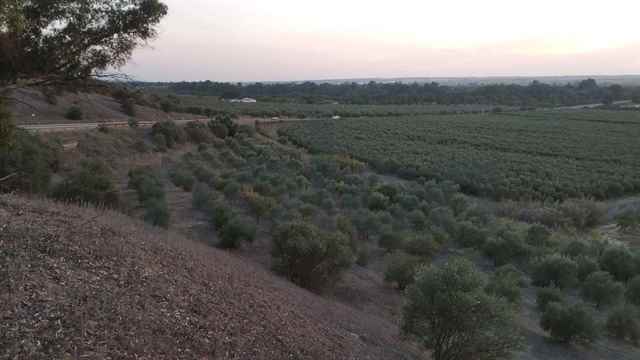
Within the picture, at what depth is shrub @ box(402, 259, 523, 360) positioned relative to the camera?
11523 millimetres

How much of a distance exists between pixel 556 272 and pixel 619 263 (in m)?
2.58

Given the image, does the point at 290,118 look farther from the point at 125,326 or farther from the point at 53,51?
the point at 125,326

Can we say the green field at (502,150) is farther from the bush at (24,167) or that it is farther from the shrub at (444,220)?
the bush at (24,167)

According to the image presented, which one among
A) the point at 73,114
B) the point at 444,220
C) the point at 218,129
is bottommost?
the point at 444,220

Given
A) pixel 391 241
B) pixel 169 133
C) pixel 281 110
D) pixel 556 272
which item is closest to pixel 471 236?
pixel 391 241

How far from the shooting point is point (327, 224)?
23.3m

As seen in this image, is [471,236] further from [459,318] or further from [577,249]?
[459,318]

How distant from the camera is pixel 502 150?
6625 cm

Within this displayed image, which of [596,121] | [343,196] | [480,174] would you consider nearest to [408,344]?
[343,196]

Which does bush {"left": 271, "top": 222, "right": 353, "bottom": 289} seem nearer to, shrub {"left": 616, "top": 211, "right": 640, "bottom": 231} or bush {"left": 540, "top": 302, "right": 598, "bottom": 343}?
bush {"left": 540, "top": 302, "right": 598, "bottom": 343}

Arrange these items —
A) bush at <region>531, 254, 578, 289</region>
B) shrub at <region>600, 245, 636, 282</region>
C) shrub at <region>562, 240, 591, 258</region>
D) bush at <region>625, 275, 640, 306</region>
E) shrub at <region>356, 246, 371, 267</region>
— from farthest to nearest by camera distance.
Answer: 1. shrub at <region>562, 240, 591, 258</region>
2. shrub at <region>356, 246, 371, 267</region>
3. shrub at <region>600, 245, 636, 282</region>
4. bush at <region>531, 254, 578, 289</region>
5. bush at <region>625, 275, 640, 306</region>

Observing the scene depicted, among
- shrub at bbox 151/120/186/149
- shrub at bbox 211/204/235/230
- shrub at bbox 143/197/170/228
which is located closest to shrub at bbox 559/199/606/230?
shrub at bbox 211/204/235/230

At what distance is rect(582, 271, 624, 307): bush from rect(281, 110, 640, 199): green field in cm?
2005

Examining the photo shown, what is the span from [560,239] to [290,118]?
77100mm
